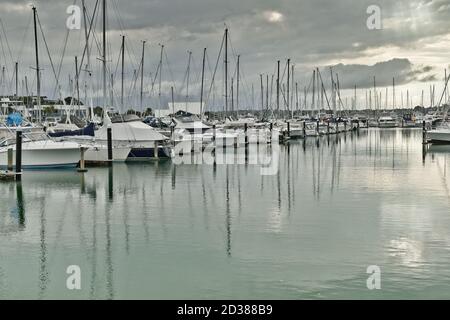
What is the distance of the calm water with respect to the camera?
41.7 ft

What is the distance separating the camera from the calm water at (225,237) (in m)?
12.7

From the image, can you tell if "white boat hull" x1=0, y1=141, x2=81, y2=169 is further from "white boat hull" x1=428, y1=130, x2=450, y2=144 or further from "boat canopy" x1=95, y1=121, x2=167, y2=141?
"white boat hull" x1=428, y1=130, x2=450, y2=144

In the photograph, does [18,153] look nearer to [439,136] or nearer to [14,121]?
[14,121]

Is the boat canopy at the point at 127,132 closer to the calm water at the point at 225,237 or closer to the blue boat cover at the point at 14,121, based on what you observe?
the blue boat cover at the point at 14,121

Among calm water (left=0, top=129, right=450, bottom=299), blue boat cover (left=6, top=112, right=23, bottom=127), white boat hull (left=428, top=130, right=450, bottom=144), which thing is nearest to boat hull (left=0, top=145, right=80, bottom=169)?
calm water (left=0, top=129, right=450, bottom=299)

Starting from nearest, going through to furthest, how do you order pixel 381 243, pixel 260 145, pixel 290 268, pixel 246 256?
pixel 290 268, pixel 246 256, pixel 381 243, pixel 260 145

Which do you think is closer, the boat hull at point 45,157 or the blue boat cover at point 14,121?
the boat hull at point 45,157

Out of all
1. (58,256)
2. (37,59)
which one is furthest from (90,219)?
(37,59)

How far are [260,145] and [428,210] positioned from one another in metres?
41.1

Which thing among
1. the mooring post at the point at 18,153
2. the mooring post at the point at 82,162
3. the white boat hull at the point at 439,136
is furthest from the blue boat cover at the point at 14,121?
the white boat hull at the point at 439,136

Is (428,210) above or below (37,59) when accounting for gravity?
below
